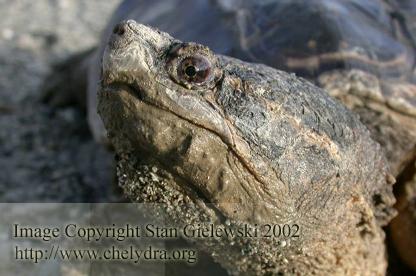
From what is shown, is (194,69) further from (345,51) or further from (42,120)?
(42,120)

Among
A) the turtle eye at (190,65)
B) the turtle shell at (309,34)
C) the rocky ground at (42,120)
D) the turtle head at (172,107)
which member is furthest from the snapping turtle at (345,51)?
the rocky ground at (42,120)

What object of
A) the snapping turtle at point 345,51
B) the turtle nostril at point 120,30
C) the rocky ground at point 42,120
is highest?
the turtle nostril at point 120,30

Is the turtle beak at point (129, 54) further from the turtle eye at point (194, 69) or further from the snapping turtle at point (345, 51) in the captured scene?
the snapping turtle at point (345, 51)

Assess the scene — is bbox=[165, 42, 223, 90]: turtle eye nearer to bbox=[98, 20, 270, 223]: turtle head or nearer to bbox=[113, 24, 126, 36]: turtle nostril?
bbox=[98, 20, 270, 223]: turtle head

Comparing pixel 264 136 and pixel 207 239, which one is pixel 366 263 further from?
pixel 264 136

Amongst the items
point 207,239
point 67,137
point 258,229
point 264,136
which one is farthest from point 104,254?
point 67,137

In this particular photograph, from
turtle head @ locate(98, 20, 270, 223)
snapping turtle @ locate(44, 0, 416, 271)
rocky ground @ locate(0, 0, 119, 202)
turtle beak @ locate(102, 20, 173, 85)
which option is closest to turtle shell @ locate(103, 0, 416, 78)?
snapping turtle @ locate(44, 0, 416, 271)
